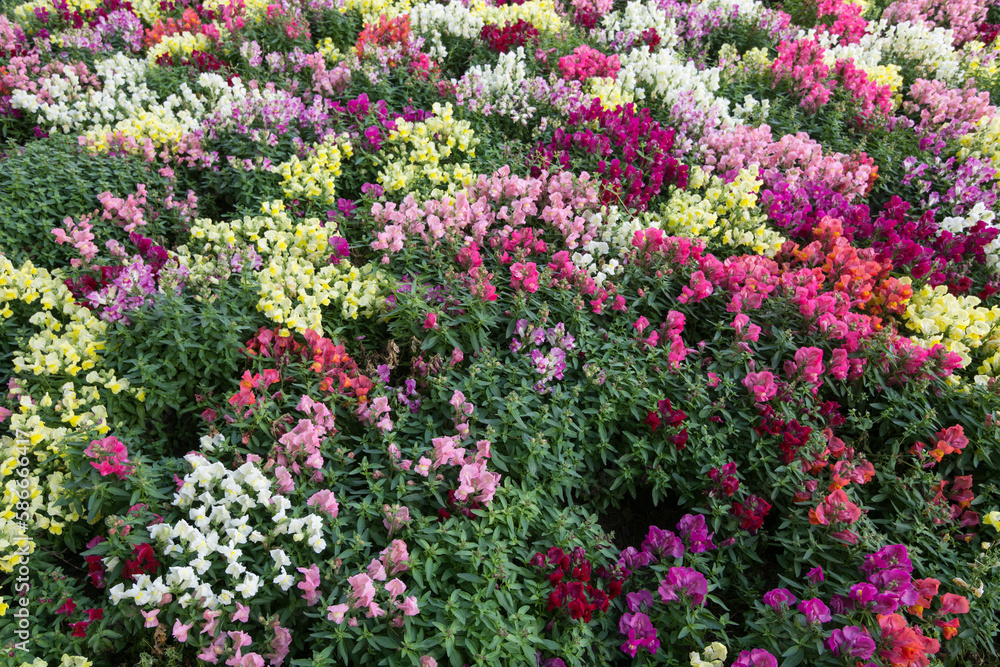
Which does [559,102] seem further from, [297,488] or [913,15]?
[913,15]

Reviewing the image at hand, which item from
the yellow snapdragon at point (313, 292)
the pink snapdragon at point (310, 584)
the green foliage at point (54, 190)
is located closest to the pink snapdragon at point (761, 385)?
the yellow snapdragon at point (313, 292)

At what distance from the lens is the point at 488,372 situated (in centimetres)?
431

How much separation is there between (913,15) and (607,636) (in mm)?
11696

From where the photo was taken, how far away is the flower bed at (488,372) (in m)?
3.31

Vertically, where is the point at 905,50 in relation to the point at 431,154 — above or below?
above

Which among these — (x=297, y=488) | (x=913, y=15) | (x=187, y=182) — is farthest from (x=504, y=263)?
(x=913, y=15)

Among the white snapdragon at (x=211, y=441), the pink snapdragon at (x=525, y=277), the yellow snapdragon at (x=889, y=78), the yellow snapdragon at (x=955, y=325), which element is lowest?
the white snapdragon at (x=211, y=441)

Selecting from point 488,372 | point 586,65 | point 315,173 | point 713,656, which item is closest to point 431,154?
point 315,173

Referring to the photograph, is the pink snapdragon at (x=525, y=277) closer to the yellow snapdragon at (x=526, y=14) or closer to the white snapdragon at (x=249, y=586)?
the white snapdragon at (x=249, y=586)

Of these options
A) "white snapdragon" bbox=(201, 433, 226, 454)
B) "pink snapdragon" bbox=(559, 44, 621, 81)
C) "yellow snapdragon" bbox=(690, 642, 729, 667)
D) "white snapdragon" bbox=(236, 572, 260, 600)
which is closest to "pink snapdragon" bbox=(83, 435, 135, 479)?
"white snapdragon" bbox=(201, 433, 226, 454)

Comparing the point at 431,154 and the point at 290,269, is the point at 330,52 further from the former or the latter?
the point at 290,269

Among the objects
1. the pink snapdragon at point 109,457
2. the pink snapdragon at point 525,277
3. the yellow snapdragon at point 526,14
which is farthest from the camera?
the yellow snapdragon at point 526,14

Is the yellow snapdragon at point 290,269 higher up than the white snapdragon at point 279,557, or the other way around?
the yellow snapdragon at point 290,269

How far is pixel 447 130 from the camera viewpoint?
6.26 meters
